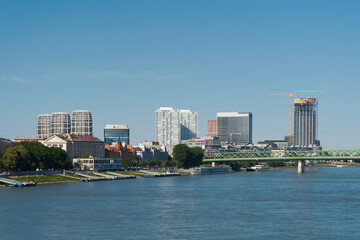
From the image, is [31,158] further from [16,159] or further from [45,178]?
[45,178]

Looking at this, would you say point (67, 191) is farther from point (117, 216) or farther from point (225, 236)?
point (225, 236)

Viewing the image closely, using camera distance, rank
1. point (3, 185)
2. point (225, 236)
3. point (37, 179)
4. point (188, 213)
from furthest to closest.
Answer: point (37, 179), point (3, 185), point (188, 213), point (225, 236)

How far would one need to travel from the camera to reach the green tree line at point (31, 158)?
16610 cm

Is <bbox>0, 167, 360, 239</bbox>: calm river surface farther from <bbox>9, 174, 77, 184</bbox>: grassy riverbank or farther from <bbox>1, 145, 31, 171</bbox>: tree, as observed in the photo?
<bbox>1, 145, 31, 171</bbox>: tree

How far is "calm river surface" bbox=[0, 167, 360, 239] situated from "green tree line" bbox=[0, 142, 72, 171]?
2961 cm

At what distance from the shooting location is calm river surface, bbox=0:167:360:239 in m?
79.2

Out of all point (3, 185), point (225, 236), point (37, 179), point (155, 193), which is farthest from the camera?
point (37, 179)

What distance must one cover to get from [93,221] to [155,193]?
154ft

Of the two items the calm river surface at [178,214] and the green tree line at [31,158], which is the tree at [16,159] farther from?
the calm river surface at [178,214]

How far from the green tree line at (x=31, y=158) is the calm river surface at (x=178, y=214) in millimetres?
29608

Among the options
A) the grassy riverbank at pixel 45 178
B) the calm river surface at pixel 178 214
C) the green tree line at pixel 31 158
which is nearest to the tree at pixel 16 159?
the green tree line at pixel 31 158

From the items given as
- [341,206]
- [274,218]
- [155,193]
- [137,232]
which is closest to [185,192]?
[155,193]

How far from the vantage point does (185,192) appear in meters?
139

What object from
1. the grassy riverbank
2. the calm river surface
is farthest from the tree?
the calm river surface
